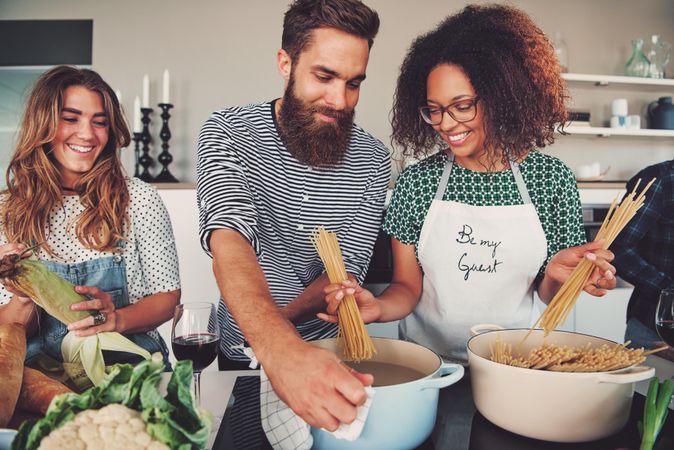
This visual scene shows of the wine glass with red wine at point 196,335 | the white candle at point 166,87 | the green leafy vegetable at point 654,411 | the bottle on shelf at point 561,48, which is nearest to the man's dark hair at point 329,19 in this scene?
the wine glass with red wine at point 196,335

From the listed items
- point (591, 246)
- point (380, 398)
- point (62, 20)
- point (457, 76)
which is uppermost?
point (62, 20)

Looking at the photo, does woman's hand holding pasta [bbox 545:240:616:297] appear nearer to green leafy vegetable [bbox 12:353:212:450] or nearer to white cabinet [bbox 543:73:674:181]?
green leafy vegetable [bbox 12:353:212:450]

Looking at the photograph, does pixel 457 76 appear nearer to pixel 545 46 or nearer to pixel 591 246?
pixel 545 46

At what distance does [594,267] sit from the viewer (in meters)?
0.92

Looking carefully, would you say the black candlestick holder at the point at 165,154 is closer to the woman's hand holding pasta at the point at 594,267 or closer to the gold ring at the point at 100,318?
the gold ring at the point at 100,318

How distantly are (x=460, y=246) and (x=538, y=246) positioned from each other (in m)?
0.20

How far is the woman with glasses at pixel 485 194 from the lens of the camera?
129cm

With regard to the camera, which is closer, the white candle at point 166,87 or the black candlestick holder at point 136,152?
the white candle at point 166,87

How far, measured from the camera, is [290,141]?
135 centimetres

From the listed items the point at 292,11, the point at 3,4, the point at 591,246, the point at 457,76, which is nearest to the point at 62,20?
the point at 3,4

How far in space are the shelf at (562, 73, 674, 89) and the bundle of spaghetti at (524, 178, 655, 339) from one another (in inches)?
103

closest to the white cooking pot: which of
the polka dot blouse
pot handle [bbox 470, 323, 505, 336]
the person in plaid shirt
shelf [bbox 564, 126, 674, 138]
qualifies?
pot handle [bbox 470, 323, 505, 336]

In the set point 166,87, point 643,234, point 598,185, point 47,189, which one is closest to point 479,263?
point 643,234

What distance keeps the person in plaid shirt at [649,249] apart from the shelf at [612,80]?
1648 mm
